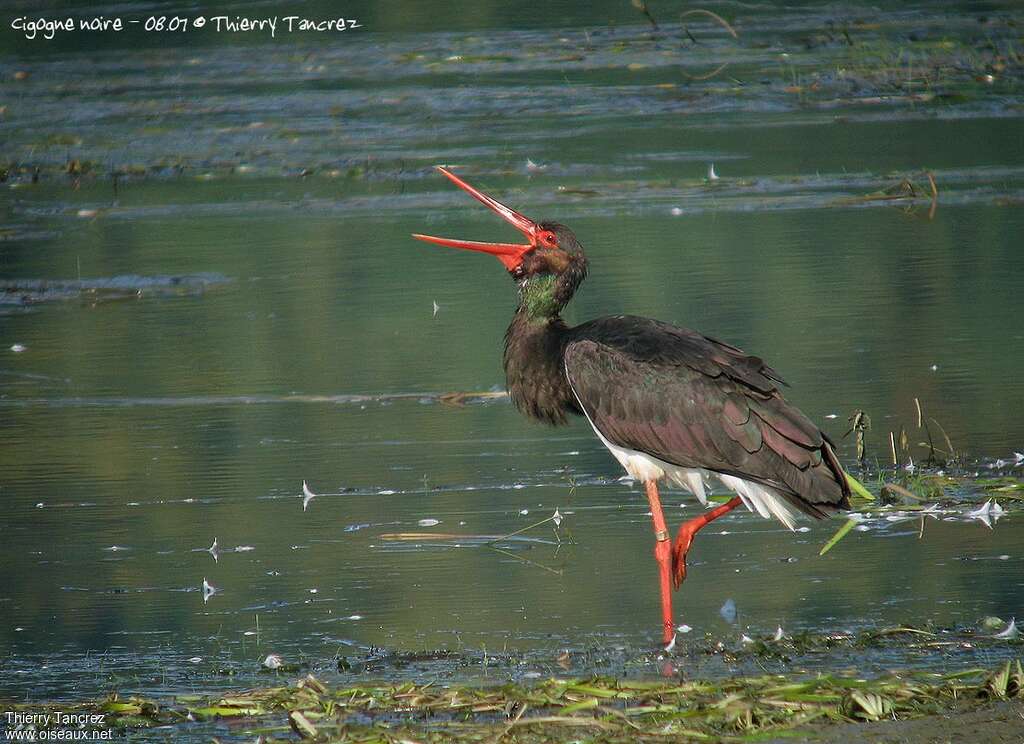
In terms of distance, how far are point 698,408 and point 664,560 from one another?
1.86 feet

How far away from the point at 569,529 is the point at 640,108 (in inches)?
473

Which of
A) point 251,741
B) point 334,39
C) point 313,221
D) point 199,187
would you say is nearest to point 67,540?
point 251,741

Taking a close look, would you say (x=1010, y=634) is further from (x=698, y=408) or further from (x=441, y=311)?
(x=441, y=311)

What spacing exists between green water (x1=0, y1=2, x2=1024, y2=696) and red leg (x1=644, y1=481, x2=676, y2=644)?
11 cm

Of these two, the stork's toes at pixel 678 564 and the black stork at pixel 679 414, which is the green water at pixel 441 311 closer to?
the stork's toes at pixel 678 564

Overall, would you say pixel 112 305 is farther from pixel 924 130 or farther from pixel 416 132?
pixel 924 130

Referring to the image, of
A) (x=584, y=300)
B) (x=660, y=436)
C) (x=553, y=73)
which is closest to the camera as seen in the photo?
(x=660, y=436)

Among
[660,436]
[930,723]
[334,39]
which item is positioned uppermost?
[334,39]

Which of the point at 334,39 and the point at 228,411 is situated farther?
the point at 334,39

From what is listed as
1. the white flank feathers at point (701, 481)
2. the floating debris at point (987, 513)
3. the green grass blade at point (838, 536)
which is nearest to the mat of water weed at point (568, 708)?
the white flank feathers at point (701, 481)

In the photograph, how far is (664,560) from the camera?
6.77 meters

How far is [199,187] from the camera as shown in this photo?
57.2 feet

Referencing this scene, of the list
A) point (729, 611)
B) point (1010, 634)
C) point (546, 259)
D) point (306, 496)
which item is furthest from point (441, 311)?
point (1010, 634)

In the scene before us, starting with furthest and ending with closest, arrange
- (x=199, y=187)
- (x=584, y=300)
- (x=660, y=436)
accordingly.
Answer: (x=199, y=187), (x=584, y=300), (x=660, y=436)
